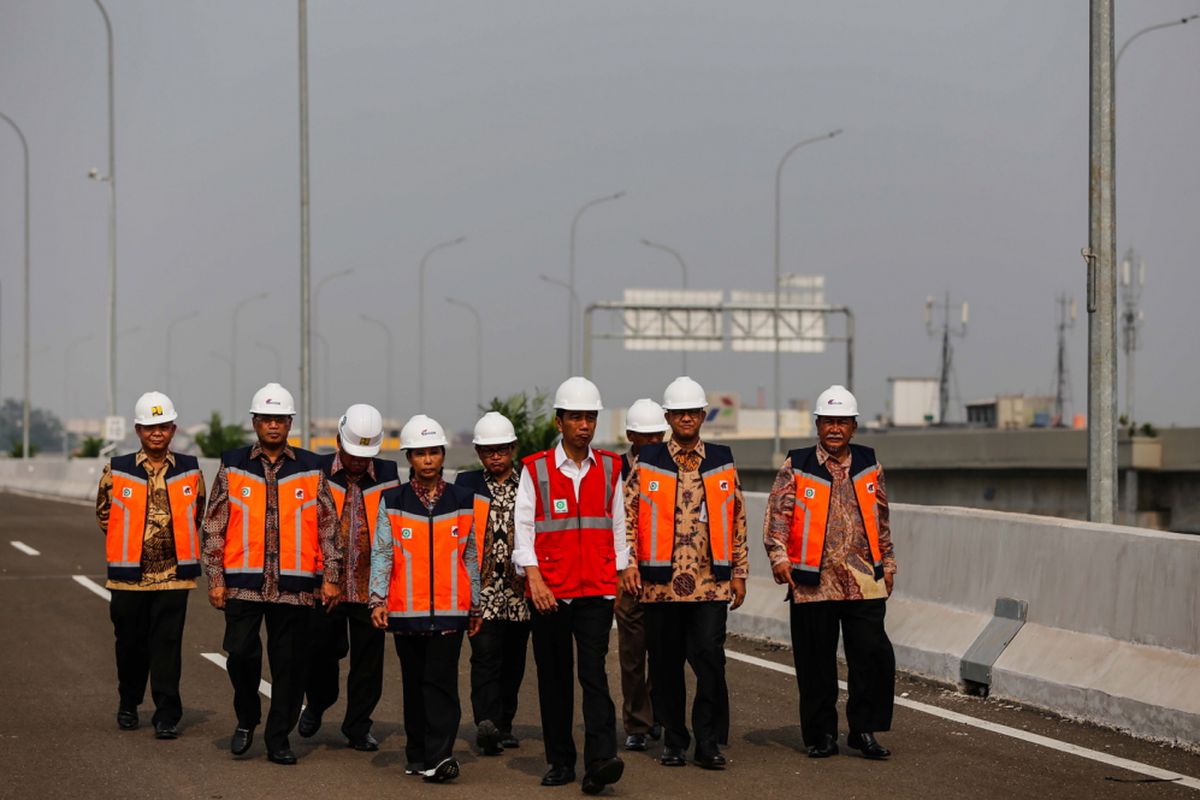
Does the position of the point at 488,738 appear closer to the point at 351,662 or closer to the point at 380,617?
the point at 351,662

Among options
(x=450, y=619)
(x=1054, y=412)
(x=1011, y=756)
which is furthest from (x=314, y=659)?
(x=1054, y=412)

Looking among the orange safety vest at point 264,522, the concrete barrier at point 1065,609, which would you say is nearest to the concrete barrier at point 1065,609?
the concrete barrier at point 1065,609

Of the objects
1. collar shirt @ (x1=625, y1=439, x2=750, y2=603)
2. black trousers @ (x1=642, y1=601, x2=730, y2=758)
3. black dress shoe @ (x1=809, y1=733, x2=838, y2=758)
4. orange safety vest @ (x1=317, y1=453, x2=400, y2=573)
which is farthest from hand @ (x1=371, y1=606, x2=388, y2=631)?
black dress shoe @ (x1=809, y1=733, x2=838, y2=758)

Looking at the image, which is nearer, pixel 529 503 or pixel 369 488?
pixel 529 503

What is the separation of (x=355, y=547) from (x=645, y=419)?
1.83 m

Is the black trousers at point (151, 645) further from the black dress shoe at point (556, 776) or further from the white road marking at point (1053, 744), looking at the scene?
the white road marking at point (1053, 744)

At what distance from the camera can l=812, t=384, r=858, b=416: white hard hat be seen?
9.52 meters

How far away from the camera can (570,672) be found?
29.0ft

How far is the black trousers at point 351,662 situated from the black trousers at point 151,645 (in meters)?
0.76

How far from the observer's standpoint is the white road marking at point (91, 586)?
18.6m

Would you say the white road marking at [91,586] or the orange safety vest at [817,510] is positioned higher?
the orange safety vest at [817,510]

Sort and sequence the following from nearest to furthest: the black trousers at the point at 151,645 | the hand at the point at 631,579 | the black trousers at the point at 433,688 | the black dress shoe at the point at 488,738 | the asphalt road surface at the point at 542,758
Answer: the asphalt road surface at the point at 542,758
the black trousers at the point at 433,688
the hand at the point at 631,579
the black dress shoe at the point at 488,738
the black trousers at the point at 151,645

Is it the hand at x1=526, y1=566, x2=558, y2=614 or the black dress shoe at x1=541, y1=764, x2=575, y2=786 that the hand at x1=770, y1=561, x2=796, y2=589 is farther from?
the black dress shoe at x1=541, y1=764, x2=575, y2=786

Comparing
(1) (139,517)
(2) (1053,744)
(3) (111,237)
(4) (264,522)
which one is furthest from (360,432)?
(3) (111,237)
